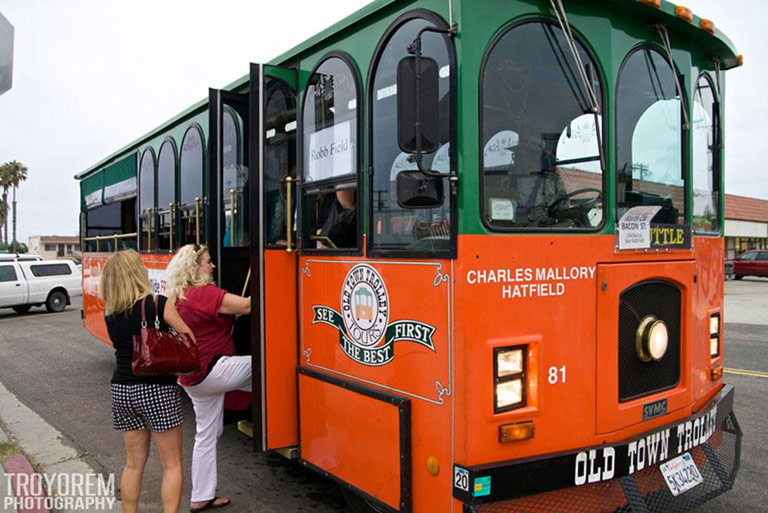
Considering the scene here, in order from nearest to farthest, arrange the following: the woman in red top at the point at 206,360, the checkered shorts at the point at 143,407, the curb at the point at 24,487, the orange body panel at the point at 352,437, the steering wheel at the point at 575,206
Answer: the steering wheel at the point at 575,206 < the orange body panel at the point at 352,437 < the checkered shorts at the point at 143,407 < the woman in red top at the point at 206,360 < the curb at the point at 24,487

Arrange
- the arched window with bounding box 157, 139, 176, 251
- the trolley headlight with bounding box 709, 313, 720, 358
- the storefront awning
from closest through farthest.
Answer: the trolley headlight with bounding box 709, 313, 720, 358
the arched window with bounding box 157, 139, 176, 251
the storefront awning

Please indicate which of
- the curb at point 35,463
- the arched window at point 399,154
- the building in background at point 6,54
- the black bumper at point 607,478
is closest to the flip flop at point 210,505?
the curb at point 35,463

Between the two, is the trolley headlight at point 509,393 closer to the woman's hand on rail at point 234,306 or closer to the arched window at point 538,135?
the arched window at point 538,135

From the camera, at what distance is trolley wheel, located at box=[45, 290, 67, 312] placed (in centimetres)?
1820

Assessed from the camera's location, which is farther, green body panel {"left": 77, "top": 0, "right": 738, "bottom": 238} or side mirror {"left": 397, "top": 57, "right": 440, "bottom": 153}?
green body panel {"left": 77, "top": 0, "right": 738, "bottom": 238}

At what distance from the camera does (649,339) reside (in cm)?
318

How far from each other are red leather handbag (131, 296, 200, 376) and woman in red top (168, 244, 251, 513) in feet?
1.83

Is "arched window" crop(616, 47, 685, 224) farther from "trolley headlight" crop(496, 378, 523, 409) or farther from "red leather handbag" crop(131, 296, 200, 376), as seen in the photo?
"red leather handbag" crop(131, 296, 200, 376)

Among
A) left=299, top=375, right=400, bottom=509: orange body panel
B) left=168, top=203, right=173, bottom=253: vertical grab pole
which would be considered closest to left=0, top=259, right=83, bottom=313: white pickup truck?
left=168, top=203, right=173, bottom=253: vertical grab pole

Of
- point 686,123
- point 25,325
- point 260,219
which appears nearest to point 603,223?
point 686,123

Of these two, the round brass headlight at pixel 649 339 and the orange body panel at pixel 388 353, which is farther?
the round brass headlight at pixel 649 339

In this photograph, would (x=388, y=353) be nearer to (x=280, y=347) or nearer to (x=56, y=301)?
(x=280, y=347)

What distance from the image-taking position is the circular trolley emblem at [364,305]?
10.3 ft

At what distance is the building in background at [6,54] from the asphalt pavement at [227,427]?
120 inches
